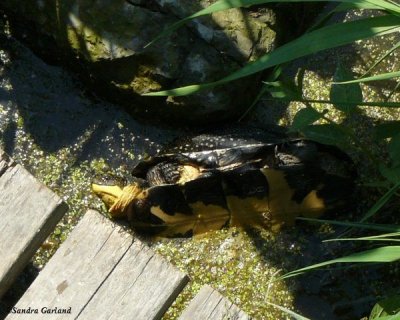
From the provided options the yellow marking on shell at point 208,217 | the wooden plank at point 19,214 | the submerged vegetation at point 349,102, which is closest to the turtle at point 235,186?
the yellow marking on shell at point 208,217

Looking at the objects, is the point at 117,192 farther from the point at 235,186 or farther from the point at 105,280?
the point at 105,280

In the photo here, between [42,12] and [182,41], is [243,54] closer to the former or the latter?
[182,41]

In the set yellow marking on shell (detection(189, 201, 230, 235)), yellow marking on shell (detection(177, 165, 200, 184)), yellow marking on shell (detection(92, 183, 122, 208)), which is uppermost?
yellow marking on shell (detection(177, 165, 200, 184))

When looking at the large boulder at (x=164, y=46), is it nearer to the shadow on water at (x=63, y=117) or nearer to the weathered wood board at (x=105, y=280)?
the shadow on water at (x=63, y=117)

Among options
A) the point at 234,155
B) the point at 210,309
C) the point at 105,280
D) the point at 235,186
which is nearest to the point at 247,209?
the point at 235,186

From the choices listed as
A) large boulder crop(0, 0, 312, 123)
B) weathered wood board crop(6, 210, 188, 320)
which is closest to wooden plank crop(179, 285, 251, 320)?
weathered wood board crop(6, 210, 188, 320)

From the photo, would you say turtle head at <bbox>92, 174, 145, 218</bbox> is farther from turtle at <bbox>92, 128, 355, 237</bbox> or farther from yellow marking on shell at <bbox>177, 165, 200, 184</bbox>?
yellow marking on shell at <bbox>177, 165, 200, 184</bbox>
